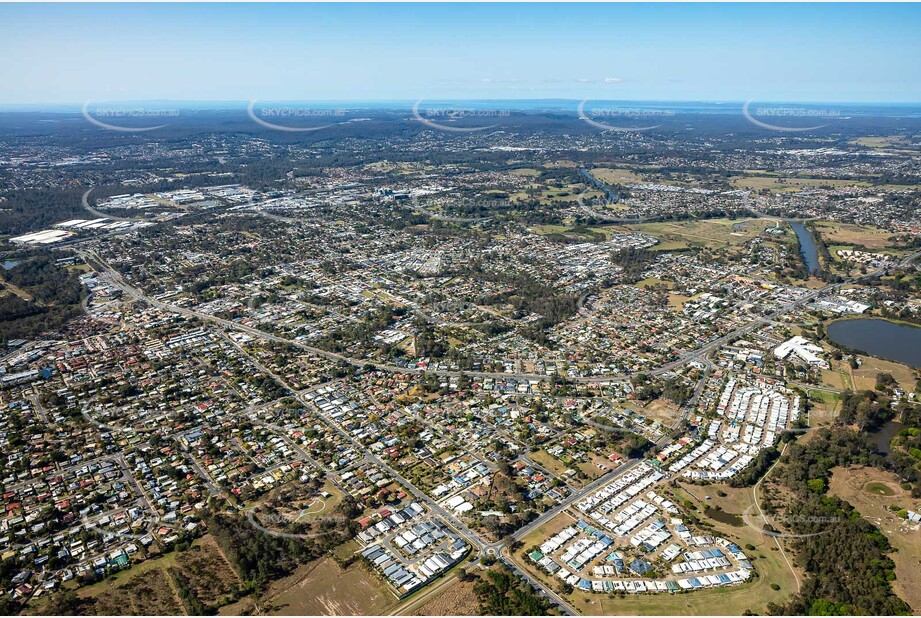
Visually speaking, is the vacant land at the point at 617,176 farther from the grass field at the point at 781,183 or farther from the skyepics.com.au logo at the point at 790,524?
the skyepics.com.au logo at the point at 790,524

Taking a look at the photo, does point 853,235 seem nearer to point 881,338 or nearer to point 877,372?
point 881,338

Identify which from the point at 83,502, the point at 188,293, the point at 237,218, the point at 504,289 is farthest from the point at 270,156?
the point at 83,502

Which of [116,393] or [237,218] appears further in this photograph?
[237,218]

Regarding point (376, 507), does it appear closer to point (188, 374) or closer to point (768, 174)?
point (188, 374)

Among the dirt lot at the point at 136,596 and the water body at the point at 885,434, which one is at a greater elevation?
the water body at the point at 885,434

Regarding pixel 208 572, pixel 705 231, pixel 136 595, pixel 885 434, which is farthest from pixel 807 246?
pixel 136 595

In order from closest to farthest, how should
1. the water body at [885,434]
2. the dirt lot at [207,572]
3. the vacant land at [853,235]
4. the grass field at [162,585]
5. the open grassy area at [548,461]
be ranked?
the grass field at [162,585], the dirt lot at [207,572], the open grassy area at [548,461], the water body at [885,434], the vacant land at [853,235]

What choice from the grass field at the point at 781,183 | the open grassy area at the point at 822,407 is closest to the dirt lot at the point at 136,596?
the open grassy area at the point at 822,407
